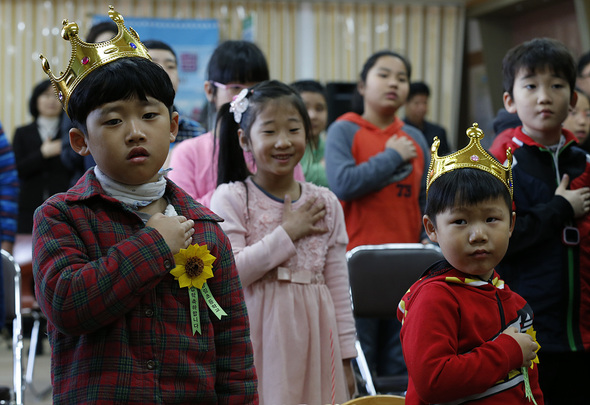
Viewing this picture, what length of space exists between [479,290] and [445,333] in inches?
5.5

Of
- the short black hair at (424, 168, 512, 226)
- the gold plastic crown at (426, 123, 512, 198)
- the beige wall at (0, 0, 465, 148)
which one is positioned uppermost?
the beige wall at (0, 0, 465, 148)

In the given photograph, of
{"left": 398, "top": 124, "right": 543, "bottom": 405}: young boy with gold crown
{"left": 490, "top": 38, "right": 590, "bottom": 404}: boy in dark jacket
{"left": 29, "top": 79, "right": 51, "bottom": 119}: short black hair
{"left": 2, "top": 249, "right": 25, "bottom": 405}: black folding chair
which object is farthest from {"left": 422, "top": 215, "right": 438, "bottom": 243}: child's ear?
{"left": 29, "top": 79, "right": 51, "bottom": 119}: short black hair

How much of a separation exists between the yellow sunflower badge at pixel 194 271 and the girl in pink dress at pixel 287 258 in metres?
0.58

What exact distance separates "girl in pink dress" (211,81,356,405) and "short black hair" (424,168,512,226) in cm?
55

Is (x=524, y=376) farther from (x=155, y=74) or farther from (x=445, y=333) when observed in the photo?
(x=155, y=74)

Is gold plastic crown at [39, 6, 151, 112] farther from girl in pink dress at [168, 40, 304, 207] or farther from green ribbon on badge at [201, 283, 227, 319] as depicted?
girl in pink dress at [168, 40, 304, 207]

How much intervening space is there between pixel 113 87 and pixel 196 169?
3.60 ft

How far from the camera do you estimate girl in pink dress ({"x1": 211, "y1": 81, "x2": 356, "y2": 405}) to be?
77.0 inches

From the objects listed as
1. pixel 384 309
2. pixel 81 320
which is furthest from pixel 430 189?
pixel 384 309

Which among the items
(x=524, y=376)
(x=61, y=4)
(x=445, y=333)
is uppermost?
(x=61, y=4)

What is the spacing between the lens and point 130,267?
4.02ft

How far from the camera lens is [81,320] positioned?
1.21 m

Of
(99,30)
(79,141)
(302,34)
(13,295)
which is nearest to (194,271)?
(79,141)

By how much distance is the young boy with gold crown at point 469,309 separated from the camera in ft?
4.43
